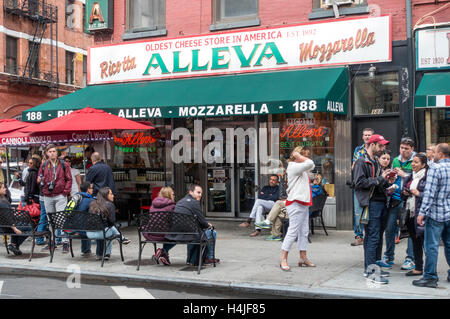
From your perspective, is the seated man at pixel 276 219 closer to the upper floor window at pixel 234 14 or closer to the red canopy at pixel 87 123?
the red canopy at pixel 87 123

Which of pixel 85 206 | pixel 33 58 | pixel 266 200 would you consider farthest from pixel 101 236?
pixel 33 58

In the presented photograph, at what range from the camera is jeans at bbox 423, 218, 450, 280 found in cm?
673

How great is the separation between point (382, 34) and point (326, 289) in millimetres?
6674

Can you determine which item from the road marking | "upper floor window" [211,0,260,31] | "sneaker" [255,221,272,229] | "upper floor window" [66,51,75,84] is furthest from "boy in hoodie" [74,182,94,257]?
"upper floor window" [66,51,75,84]

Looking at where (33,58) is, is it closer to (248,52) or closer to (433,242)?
(248,52)

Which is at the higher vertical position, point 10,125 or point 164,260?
point 10,125

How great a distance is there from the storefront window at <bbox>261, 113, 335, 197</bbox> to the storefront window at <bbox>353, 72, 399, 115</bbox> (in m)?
0.74

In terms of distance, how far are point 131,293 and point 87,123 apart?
4.69m

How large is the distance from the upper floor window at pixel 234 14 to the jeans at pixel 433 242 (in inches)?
298

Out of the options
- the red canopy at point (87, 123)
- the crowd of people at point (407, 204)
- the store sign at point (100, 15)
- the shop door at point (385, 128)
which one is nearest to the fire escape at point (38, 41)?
the store sign at point (100, 15)

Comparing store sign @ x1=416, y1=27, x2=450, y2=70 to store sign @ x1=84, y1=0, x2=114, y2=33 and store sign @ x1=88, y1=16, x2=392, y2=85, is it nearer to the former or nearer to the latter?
store sign @ x1=88, y1=16, x2=392, y2=85

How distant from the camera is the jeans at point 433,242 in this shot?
673cm

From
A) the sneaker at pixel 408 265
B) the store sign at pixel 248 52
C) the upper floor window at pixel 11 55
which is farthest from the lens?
the upper floor window at pixel 11 55

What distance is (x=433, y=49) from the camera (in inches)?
439
